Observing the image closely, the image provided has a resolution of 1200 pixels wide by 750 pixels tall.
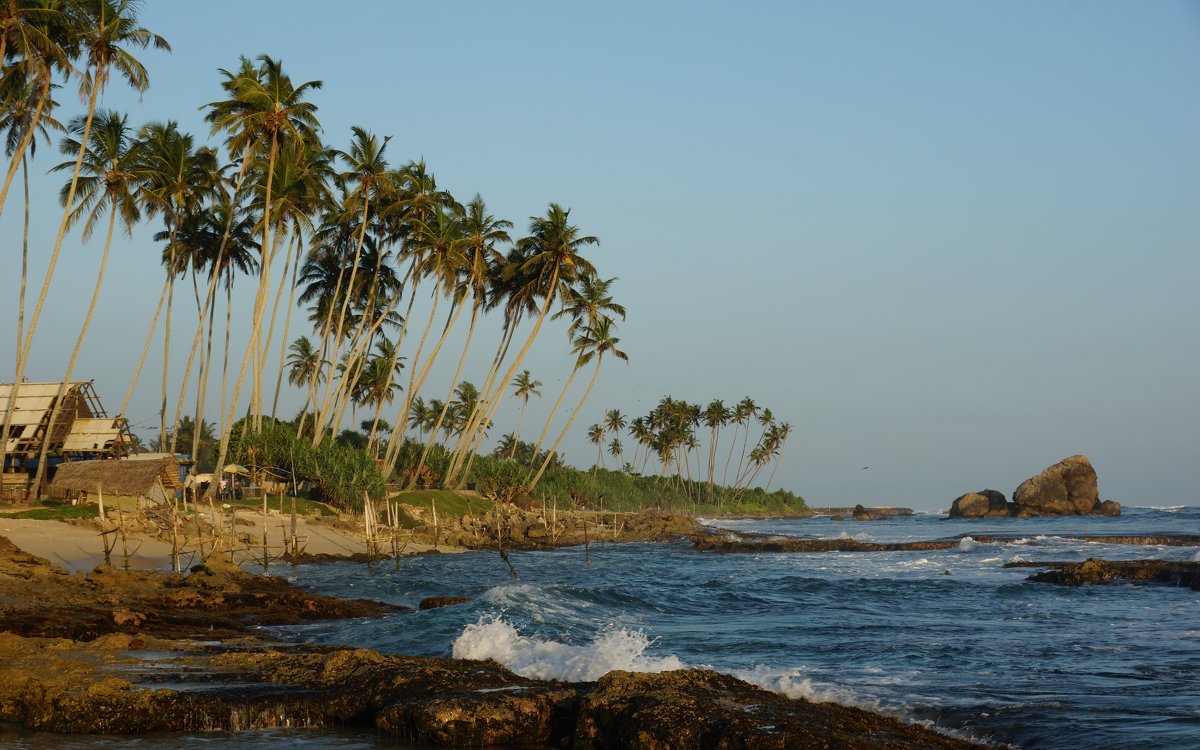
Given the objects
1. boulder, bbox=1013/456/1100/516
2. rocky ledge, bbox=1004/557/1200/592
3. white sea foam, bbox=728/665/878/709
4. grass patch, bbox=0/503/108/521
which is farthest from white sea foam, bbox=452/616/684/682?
boulder, bbox=1013/456/1100/516

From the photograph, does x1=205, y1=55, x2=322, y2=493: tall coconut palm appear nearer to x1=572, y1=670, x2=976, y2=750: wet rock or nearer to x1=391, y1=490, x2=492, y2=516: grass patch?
x1=391, y1=490, x2=492, y2=516: grass patch

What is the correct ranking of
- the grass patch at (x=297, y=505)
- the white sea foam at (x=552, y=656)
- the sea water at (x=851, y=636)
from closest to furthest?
1. the sea water at (x=851, y=636)
2. the white sea foam at (x=552, y=656)
3. the grass patch at (x=297, y=505)

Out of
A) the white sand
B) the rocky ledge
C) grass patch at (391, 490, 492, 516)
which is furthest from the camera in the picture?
grass patch at (391, 490, 492, 516)

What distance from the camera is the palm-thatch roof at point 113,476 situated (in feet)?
113

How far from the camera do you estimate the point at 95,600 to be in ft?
55.6

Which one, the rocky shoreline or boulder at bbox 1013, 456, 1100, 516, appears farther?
boulder at bbox 1013, 456, 1100, 516

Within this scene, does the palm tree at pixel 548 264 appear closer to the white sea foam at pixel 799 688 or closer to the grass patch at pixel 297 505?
the grass patch at pixel 297 505

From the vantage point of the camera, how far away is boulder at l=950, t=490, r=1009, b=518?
320ft

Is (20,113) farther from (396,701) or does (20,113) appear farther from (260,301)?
(396,701)

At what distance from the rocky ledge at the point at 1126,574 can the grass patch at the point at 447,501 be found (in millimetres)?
28740

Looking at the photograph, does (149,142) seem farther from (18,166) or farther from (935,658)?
(935,658)

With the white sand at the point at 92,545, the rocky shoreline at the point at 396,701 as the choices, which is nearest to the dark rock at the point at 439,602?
the rocky shoreline at the point at 396,701

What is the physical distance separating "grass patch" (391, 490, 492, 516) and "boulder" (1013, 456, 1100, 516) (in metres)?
61.9

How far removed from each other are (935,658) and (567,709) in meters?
8.38
